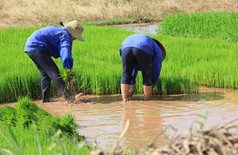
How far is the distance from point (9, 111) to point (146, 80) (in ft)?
6.87

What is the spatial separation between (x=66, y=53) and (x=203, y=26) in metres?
7.61

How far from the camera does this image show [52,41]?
5094 mm

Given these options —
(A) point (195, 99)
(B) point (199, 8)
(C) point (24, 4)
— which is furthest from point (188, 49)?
(B) point (199, 8)

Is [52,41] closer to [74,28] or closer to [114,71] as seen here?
[74,28]

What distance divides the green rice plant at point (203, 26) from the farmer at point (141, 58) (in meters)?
6.01

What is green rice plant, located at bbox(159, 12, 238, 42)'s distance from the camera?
10766mm

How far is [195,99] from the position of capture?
18.0 feet

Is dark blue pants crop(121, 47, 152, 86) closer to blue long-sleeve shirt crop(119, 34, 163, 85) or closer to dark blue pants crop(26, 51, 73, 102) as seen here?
blue long-sleeve shirt crop(119, 34, 163, 85)

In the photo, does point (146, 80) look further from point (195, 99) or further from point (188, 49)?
point (188, 49)

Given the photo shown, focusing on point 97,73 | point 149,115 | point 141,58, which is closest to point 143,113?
point 149,115

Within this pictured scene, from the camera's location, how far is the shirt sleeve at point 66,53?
4805 millimetres

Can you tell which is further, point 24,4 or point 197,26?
point 24,4

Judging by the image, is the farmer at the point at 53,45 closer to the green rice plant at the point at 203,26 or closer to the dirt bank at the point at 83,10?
the green rice plant at the point at 203,26

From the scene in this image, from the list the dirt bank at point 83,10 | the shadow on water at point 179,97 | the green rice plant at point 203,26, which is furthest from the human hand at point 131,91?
the dirt bank at point 83,10
